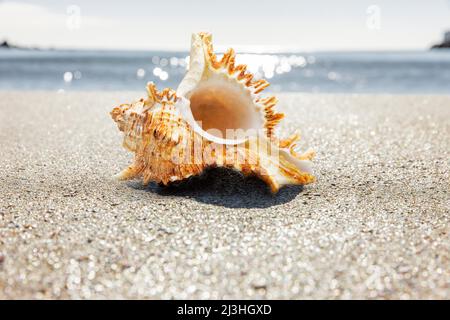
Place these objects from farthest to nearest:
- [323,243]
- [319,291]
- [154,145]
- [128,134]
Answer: [128,134] < [154,145] < [323,243] < [319,291]

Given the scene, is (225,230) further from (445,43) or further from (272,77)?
(445,43)

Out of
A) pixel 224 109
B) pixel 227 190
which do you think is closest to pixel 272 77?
pixel 224 109

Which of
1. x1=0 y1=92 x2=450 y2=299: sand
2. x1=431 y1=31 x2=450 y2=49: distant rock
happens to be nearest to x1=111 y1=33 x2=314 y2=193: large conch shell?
x1=0 y1=92 x2=450 y2=299: sand

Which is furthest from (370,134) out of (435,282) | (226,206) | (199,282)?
(199,282)

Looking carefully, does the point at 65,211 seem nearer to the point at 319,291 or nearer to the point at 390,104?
the point at 319,291

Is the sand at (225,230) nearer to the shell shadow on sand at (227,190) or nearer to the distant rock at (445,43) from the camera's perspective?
the shell shadow on sand at (227,190)

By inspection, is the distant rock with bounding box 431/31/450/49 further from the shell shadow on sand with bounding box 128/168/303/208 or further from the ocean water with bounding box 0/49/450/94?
the shell shadow on sand with bounding box 128/168/303/208

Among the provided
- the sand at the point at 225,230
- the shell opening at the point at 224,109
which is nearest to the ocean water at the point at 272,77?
the sand at the point at 225,230
